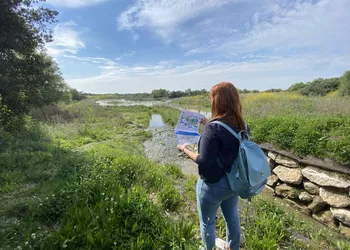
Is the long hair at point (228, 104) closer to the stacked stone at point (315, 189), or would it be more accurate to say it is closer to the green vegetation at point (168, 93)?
the stacked stone at point (315, 189)

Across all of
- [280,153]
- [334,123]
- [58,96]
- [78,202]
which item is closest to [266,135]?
[280,153]

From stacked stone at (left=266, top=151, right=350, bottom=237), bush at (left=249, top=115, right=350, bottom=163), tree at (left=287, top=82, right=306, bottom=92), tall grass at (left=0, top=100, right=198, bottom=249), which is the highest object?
tree at (left=287, top=82, right=306, bottom=92)

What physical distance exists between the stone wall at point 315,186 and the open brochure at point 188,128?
4.00 meters

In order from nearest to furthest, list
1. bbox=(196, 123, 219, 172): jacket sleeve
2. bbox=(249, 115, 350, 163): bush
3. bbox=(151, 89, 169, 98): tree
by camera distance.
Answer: bbox=(196, 123, 219, 172): jacket sleeve
bbox=(249, 115, 350, 163): bush
bbox=(151, 89, 169, 98): tree

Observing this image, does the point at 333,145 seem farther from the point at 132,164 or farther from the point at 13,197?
the point at 13,197

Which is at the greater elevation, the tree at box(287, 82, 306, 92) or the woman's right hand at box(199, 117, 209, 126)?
the tree at box(287, 82, 306, 92)

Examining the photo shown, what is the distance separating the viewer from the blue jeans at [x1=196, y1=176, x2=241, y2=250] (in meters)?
1.76

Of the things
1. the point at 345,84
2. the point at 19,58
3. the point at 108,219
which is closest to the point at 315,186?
the point at 108,219

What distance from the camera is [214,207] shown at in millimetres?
1888

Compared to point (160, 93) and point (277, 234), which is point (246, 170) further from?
point (160, 93)

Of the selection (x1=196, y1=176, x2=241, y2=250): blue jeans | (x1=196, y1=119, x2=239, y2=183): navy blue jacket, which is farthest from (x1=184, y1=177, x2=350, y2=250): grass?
(x1=196, y1=119, x2=239, y2=183): navy blue jacket

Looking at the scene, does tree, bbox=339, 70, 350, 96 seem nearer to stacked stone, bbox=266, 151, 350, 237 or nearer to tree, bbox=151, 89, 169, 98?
stacked stone, bbox=266, 151, 350, 237

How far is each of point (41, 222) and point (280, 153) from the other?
5.82 m

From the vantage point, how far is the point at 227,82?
5.75 feet
